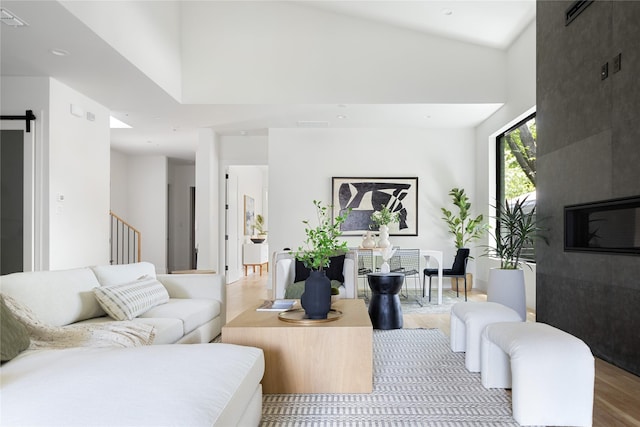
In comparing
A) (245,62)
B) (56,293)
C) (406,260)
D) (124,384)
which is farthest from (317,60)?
(124,384)

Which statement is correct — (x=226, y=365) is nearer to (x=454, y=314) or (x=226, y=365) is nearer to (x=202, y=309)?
(x=202, y=309)

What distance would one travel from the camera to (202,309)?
12.3 feet

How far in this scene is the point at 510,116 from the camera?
604cm

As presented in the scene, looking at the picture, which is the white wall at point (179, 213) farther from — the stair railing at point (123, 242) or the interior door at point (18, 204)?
the interior door at point (18, 204)

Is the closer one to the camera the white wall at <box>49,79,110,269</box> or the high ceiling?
the high ceiling

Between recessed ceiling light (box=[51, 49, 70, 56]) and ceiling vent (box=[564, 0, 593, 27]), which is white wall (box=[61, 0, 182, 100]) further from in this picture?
ceiling vent (box=[564, 0, 593, 27])

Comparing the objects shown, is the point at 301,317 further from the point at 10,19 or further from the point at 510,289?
the point at 10,19

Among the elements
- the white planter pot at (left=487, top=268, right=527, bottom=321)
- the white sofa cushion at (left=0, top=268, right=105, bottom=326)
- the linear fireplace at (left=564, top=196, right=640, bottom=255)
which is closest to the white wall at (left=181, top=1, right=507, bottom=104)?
the white planter pot at (left=487, top=268, right=527, bottom=321)

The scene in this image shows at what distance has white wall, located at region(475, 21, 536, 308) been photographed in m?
5.45

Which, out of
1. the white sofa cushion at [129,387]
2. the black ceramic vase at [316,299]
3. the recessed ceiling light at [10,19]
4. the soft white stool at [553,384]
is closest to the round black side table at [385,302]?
the black ceramic vase at [316,299]

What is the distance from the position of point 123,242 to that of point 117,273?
594 centimetres

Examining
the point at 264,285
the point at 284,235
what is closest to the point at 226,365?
the point at 284,235

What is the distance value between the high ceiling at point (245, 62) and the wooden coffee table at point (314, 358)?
292cm

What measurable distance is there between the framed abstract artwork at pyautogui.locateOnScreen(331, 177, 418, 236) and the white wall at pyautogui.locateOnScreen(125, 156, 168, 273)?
13.9 feet
